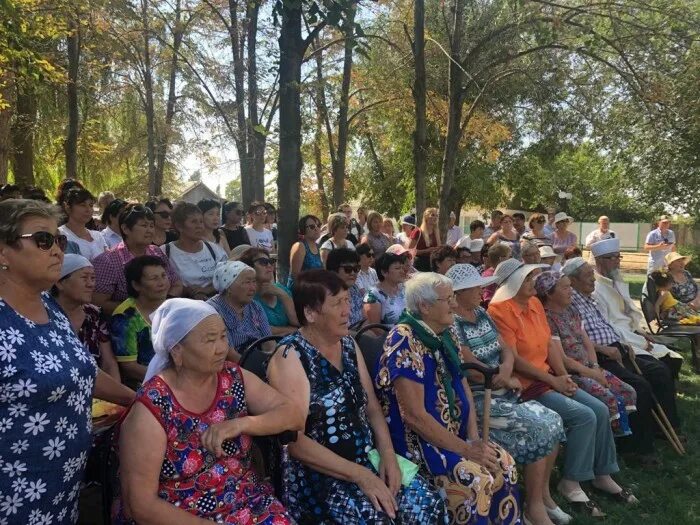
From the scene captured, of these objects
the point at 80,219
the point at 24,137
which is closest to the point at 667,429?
the point at 80,219

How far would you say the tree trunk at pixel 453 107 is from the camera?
9.70 metres

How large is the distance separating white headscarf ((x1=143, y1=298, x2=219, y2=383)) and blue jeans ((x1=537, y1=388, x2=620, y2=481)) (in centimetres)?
280

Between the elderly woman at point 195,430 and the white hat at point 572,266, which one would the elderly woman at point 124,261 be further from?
the white hat at point 572,266

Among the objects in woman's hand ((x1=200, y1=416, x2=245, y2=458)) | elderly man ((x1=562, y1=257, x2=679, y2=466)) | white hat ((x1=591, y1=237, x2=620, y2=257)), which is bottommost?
elderly man ((x1=562, y1=257, x2=679, y2=466))

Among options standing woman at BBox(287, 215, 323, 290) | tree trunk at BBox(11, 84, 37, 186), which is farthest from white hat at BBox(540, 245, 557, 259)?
tree trunk at BBox(11, 84, 37, 186)

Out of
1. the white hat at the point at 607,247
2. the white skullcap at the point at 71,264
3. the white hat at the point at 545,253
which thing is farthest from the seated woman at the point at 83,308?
the white hat at the point at 545,253

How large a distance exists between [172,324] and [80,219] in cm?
319

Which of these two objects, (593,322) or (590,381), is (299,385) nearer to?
(590,381)

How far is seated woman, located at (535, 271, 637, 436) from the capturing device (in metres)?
4.43

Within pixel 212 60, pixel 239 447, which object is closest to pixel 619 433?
pixel 239 447

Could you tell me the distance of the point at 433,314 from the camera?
3.32 metres

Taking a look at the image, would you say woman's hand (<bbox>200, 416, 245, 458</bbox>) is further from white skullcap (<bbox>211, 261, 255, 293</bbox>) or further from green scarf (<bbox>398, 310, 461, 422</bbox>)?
white skullcap (<bbox>211, 261, 255, 293</bbox>)

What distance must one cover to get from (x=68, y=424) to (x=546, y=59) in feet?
35.2

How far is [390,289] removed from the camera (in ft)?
17.6
